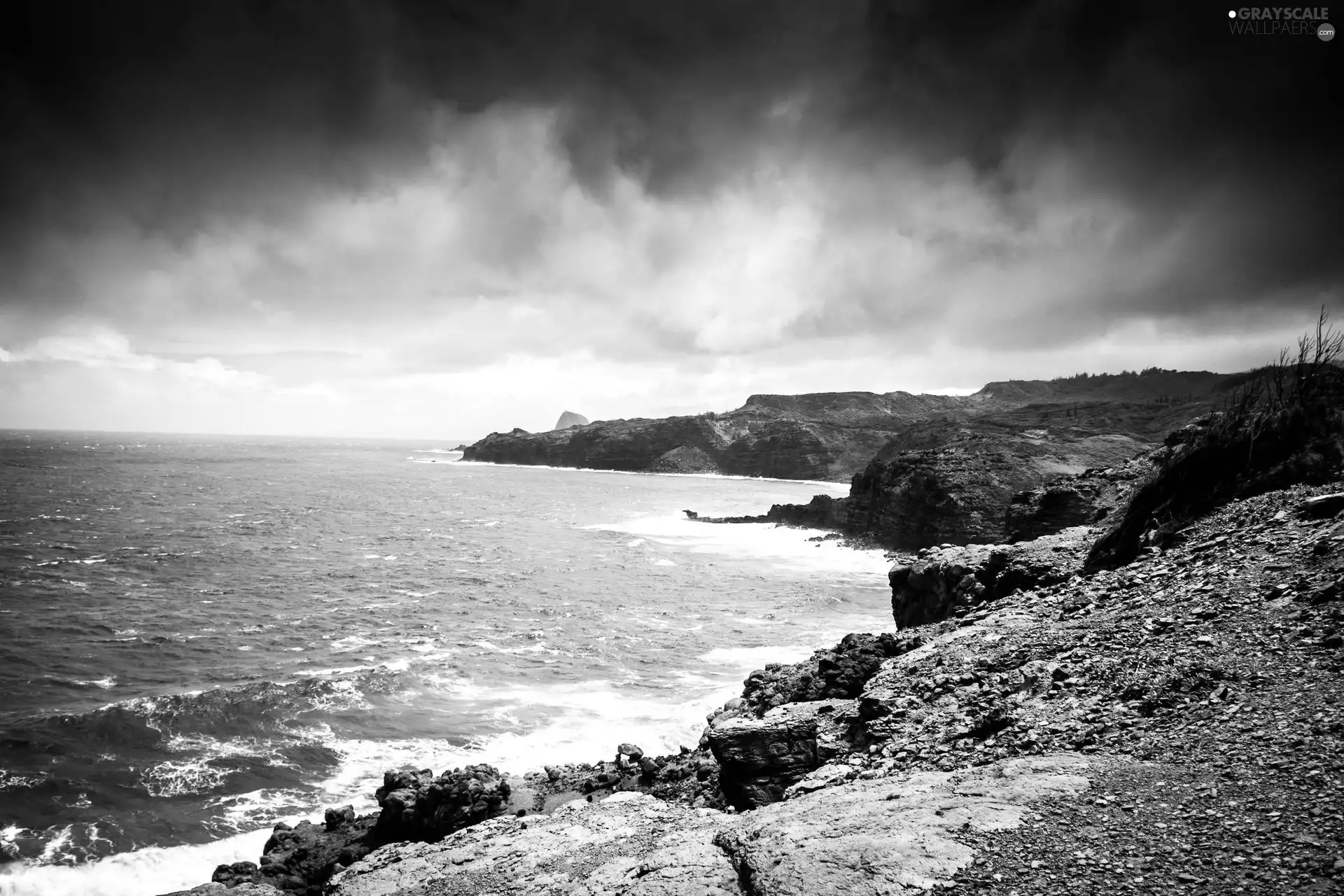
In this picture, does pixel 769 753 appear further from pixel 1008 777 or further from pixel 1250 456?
pixel 1250 456

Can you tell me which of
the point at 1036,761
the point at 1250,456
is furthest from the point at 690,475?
the point at 1036,761

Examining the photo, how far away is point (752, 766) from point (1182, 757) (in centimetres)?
592

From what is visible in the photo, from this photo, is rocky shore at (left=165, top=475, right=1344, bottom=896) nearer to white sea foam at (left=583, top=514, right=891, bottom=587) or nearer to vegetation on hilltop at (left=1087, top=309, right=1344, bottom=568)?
vegetation on hilltop at (left=1087, top=309, right=1344, bottom=568)

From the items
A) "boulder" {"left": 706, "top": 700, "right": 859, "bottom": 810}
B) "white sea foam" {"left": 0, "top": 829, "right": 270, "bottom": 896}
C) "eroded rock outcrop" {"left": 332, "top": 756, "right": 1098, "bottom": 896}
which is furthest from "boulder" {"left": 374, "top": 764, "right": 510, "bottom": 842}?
"boulder" {"left": 706, "top": 700, "right": 859, "bottom": 810}

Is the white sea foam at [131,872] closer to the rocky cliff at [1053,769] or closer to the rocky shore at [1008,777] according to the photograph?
the rocky shore at [1008,777]

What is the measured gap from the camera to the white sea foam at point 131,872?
12.8m

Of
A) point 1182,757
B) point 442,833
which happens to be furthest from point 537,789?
point 1182,757

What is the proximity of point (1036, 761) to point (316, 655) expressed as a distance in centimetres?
2736

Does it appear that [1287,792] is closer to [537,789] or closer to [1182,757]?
[1182,757]

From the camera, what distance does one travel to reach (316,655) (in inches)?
1011

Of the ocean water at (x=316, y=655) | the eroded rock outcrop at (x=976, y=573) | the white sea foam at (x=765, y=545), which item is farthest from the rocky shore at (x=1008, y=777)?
the white sea foam at (x=765, y=545)

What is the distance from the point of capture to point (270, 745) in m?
18.4

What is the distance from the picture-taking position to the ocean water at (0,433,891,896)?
15688 mm

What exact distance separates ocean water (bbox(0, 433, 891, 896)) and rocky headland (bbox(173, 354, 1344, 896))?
4.23 meters
